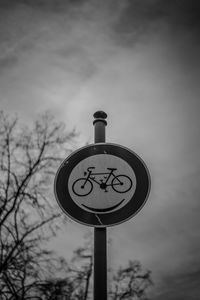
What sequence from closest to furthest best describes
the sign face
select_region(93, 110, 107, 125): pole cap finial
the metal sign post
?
the metal sign post
the sign face
select_region(93, 110, 107, 125): pole cap finial

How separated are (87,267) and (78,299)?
7.02ft

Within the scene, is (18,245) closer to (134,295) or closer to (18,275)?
(18,275)

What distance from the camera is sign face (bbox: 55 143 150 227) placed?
78.7 inches

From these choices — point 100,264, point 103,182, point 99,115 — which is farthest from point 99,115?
point 100,264

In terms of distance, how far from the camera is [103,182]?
207cm

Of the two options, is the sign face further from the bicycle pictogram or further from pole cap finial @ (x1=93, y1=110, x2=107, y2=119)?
pole cap finial @ (x1=93, y1=110, x2=107, y2=119)

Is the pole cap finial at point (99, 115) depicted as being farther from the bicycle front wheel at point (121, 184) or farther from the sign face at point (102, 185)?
the bicycle front wheel at point (121, 184)

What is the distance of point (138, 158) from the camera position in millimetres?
2199

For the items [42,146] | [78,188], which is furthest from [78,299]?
[78,188]

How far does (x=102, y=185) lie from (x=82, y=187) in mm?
137

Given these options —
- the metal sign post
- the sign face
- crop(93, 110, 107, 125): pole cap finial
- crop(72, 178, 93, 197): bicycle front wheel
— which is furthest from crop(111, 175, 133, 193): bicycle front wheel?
crop(93, 110, 107, 125): pole cap finial

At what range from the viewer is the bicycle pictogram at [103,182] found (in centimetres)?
206

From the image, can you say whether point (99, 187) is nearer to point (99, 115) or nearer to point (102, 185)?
point (102, 185)

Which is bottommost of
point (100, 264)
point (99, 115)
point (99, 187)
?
point (100, 264)
